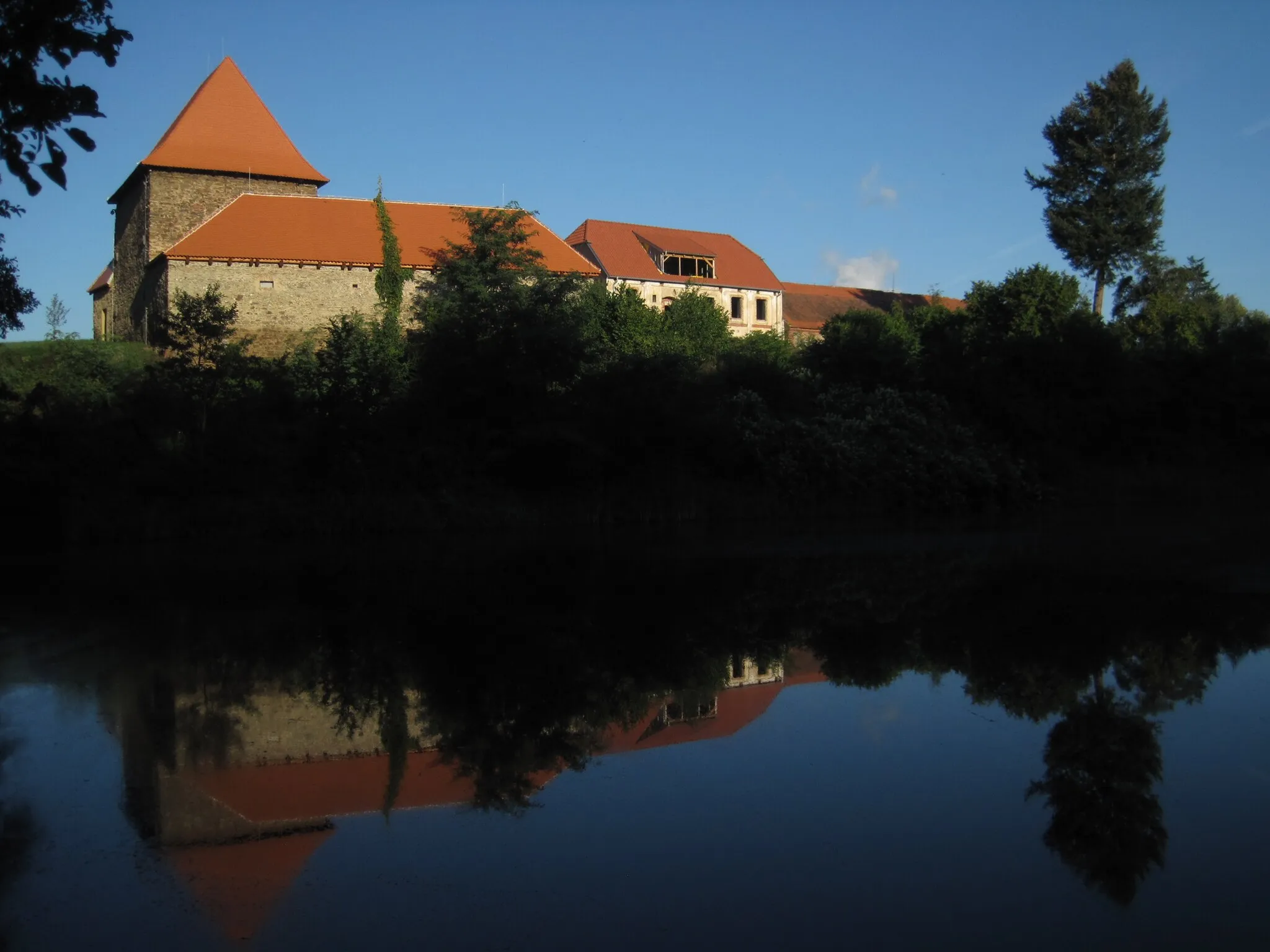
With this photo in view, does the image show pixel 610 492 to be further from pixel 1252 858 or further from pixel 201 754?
pixel 1252 858

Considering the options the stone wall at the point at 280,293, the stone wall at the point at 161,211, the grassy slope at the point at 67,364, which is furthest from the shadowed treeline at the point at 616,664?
the stone wall at the point at 161,211

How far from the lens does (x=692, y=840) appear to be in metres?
5.43

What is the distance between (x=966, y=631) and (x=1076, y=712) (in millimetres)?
3191

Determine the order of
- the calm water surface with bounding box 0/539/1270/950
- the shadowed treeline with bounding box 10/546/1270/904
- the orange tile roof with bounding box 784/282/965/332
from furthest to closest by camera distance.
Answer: the orange tile roof with bounding box 784/282/965/332 < the shadowed treeline with bounding box 10/546/1270/904 < the calm water surface with bounding box 0/539/1270/950

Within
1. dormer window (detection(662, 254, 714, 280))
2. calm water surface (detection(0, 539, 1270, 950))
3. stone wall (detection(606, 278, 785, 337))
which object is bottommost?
calm water surface (detection(0, 539, 1270, 950))

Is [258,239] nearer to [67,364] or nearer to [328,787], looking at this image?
[67,364]

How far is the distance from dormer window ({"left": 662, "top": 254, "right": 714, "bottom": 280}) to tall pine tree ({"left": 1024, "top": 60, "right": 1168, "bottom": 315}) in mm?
15990

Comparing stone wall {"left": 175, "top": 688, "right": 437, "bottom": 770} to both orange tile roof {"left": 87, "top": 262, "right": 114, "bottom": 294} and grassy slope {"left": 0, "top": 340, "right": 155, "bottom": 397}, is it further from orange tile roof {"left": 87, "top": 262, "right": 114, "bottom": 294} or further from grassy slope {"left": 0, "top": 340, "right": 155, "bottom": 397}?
orange tile roof {"left": 87, "top": 262, "right": 114, "bottom": 294}

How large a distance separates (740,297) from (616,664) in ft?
158

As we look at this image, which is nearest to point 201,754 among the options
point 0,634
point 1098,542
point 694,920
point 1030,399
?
point 694,920

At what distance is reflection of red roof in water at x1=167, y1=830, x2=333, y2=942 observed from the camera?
15.1ft

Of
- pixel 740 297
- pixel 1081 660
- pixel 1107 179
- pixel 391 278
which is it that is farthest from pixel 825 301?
pixel 1081 660

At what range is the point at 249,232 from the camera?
40406 mm

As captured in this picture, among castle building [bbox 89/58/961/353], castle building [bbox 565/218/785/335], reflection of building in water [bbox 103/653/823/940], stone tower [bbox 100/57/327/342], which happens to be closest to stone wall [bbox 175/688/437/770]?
reflection of building in water [bbox 103/653/823/940]
